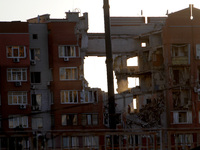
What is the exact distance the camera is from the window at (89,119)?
6344cm

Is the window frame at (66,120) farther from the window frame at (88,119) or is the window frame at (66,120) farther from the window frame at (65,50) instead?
the window frame at (65,50)

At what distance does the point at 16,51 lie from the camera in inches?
2473

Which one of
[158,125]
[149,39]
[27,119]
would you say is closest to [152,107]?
[158,125]

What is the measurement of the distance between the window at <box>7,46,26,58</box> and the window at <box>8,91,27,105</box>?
317cm

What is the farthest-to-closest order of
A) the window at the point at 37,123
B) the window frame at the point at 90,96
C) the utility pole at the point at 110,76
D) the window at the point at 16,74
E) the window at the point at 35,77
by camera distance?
the window at the point at 35,77 < the window frame at the point at 90,96 < the window at the point at 37,123 < the window at the point at 16,74 < the utility pole at the point at 110,76

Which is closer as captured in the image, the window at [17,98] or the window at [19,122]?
the window at [19,122]

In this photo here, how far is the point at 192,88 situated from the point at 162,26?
20.4 feet

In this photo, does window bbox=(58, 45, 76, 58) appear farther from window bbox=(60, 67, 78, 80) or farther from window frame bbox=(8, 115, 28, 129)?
window frame bbox=(8, 115, 28, 129)

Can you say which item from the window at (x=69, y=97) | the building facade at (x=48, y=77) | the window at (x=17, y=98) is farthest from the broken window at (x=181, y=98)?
the window at (x=17, y=98)

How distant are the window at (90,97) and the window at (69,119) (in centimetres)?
182

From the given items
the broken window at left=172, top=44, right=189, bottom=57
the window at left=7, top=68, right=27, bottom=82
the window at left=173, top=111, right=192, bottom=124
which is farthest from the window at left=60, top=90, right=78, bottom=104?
the broken window at left=172, top=44, right=189, bottom=57

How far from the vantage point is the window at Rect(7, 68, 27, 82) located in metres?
62.9

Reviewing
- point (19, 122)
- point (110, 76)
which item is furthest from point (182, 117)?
point (110, 76)

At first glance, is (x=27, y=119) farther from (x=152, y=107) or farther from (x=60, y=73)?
(x=152, y=107)
